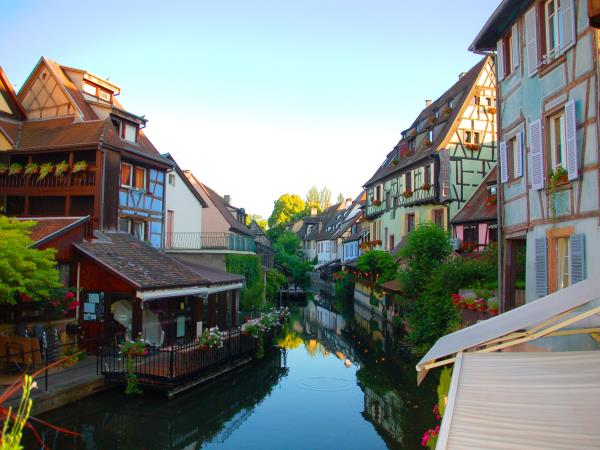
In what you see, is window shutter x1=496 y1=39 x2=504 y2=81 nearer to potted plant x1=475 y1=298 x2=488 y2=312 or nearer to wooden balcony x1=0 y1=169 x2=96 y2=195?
potted plant x1=475 y1=298 x2=488 y2=312

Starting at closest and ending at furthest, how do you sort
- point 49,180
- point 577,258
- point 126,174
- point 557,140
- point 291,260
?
point 577,258 → point 557,140 → point 49,180 → point 126,174 → point 291,260

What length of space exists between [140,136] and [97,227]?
691 centimetres

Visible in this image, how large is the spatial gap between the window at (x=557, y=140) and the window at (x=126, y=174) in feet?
51.6

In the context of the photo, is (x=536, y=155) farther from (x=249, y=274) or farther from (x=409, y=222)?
(x=409, y=222)

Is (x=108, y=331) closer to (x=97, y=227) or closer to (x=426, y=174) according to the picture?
(x=97, y=227)

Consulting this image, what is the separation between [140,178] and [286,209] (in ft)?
193

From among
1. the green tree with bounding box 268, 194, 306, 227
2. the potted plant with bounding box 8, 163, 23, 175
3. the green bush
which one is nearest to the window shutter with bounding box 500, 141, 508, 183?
the green bush

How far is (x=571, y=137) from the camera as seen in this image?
9.34m

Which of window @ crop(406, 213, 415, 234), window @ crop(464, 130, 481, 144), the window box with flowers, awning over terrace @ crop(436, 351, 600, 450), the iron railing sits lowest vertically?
the iron railing

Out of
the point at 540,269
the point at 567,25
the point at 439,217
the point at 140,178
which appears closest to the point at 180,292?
the point at 140,178

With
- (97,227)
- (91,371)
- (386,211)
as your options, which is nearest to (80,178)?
(97,227)

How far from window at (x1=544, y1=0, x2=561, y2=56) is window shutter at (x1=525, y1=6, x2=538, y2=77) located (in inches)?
13.2

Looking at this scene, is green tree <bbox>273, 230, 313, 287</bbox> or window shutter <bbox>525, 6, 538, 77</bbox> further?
green tree <bbox>273, 230, 313, 287</bbox>

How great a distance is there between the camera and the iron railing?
12445 mm
